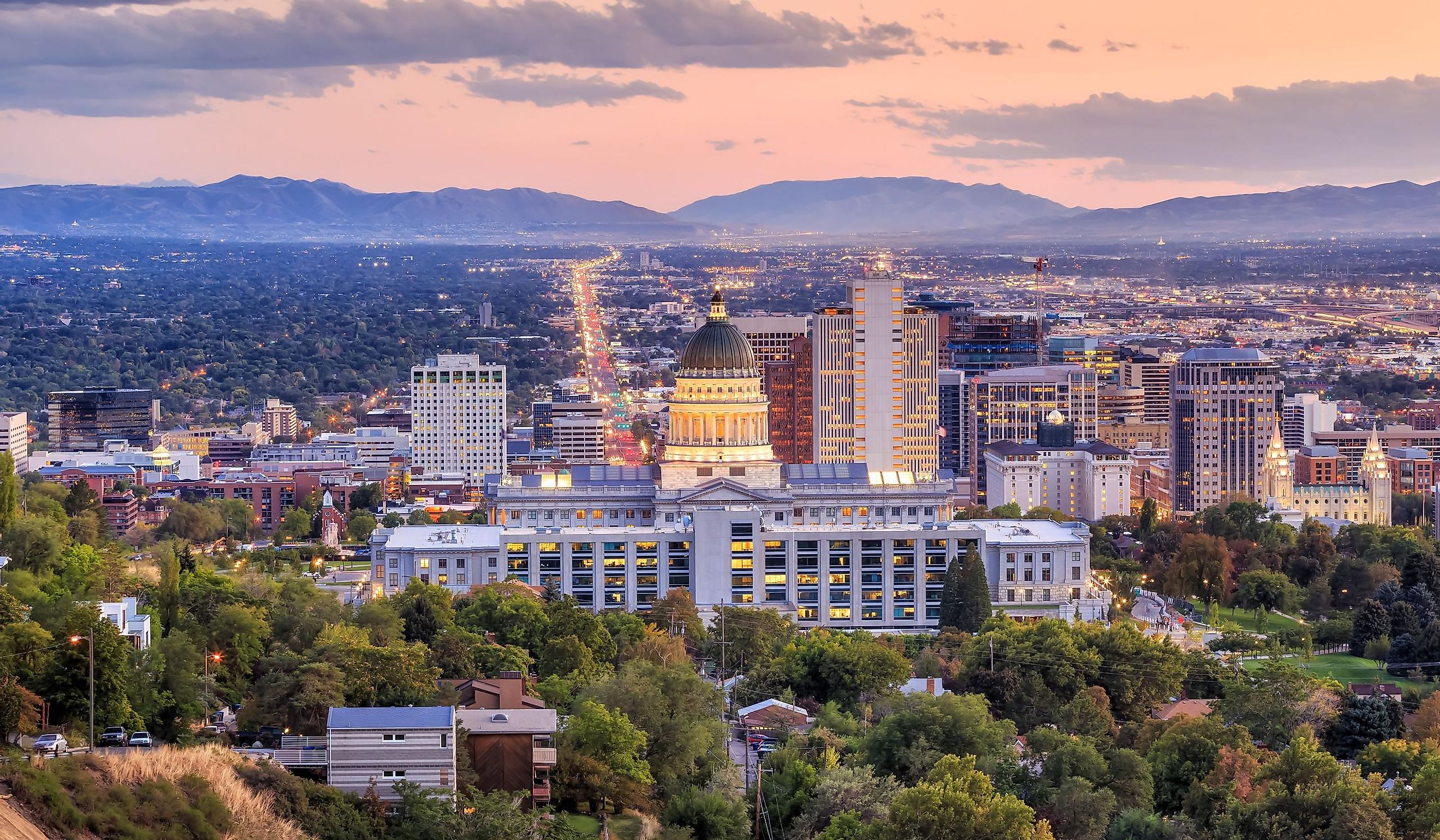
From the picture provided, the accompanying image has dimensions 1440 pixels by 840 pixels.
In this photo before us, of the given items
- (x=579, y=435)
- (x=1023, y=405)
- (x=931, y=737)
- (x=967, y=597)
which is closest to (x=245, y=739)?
(x=931, y=737)

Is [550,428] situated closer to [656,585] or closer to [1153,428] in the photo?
[1153,428]

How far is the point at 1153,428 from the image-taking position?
19162 centimetres

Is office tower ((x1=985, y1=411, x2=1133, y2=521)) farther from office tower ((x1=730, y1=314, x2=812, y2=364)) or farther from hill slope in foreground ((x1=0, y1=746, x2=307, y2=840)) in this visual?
Answer: hill slope in foreground ((x1=0, y1=746, x2=307, y2=840))

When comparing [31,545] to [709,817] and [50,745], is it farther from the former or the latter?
[709,817]

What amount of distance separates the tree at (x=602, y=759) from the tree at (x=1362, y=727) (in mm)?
20674

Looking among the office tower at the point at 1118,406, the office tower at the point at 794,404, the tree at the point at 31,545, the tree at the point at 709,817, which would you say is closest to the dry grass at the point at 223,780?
the tree at the point at 709,817

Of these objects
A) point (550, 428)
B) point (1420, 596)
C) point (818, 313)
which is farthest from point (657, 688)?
point (550, 428)

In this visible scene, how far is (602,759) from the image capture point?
63.6 metres

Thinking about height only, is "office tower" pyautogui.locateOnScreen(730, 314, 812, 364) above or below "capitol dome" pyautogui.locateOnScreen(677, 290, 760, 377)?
below

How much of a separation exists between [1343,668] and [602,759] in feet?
124

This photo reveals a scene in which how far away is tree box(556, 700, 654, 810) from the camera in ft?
204

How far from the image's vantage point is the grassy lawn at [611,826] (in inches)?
2370

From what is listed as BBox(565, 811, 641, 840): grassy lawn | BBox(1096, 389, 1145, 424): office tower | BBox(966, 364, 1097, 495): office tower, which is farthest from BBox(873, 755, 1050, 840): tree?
BBox(1096, 389, 1145, 424): office tower

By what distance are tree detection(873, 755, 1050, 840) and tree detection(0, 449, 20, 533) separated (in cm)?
3478
